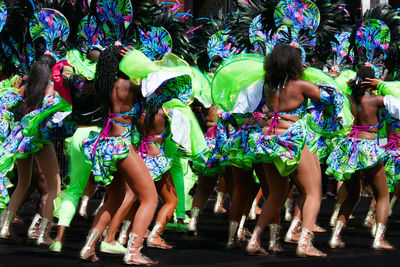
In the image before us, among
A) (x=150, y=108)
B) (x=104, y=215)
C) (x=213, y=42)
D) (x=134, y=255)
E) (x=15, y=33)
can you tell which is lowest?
(x=134, y=255)

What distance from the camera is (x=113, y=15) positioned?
805 centimetres

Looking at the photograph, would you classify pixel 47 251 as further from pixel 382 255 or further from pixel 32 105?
pixel 382 255

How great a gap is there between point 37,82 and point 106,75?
1577mm

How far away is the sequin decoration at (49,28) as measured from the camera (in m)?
9.20

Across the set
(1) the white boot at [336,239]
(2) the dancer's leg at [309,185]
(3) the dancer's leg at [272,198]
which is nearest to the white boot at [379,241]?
(1) the white boot at [336,239]

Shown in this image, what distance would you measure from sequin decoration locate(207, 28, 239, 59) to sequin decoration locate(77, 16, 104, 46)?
2.25 meters

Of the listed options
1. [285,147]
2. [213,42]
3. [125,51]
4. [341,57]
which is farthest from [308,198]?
[341,57]

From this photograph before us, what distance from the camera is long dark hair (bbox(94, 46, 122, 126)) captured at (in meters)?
7.02

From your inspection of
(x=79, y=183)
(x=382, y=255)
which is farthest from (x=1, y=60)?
(x=382, y=255)

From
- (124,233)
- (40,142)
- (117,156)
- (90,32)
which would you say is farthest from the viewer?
(90,32)

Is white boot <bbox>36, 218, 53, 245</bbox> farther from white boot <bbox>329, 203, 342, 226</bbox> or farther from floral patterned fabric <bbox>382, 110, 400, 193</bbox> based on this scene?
white boot <bbox>329, 203, 342, 226</bbox>

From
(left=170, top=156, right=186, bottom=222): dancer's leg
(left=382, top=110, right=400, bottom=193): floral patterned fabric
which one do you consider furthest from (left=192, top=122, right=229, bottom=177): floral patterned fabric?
(left=382, top=110, right=400, bottom=193): floral patterned fabric

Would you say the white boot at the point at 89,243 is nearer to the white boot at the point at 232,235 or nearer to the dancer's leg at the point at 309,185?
the white boot at the point at 232,235

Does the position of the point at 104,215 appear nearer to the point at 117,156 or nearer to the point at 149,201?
the point at 149,201
